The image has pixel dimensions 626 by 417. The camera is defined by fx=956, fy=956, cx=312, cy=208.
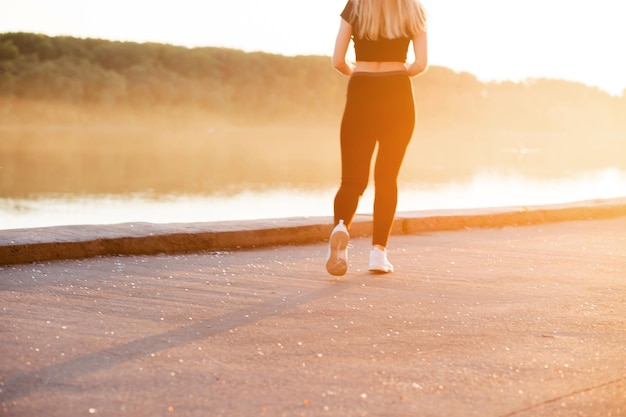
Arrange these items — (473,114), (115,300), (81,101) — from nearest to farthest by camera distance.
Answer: (115,300) → (81,101) → (473,114)

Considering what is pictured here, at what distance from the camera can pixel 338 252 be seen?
5242 millimetres

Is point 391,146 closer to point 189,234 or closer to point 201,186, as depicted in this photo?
point 189,234

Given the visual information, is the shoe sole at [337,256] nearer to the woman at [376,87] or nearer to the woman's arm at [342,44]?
the woman at [376,87]

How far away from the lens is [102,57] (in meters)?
49.2

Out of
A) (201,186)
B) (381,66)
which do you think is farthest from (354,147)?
(201,186)

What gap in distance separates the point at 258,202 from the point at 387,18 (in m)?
17.0

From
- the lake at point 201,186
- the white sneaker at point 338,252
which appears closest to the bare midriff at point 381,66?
the white sneaker at point 338,252

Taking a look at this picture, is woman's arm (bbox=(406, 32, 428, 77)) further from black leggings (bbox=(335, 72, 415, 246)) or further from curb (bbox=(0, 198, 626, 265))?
curb (bbox=(0, 198, 626, 265))

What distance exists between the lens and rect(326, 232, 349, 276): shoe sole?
5203 mm

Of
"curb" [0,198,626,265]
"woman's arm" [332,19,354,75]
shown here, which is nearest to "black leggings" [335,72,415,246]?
"woman's arm" [332,19,354,75]

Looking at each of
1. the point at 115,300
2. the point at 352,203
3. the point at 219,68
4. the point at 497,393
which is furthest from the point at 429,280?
the point at 219,68

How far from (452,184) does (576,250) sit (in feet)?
76.6

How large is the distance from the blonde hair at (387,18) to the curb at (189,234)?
178cm

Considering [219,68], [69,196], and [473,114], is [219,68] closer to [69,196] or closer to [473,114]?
[473,114]
